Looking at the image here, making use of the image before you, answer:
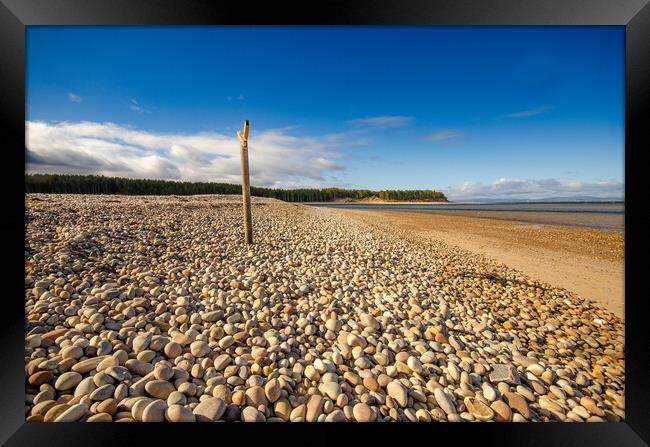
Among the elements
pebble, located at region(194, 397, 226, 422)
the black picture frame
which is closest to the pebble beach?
pebble, located at region(194, 397, 226, 422)

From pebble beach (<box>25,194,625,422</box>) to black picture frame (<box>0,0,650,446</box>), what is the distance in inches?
5.7

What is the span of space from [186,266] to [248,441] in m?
3.21

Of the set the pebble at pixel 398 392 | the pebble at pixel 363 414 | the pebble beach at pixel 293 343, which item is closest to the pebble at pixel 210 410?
the pebble beach at pixel 293 343

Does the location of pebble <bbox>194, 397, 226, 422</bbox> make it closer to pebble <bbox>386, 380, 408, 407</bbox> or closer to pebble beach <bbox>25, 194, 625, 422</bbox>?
pebble beach <bbox>25, 194, 625, 422</bbox>

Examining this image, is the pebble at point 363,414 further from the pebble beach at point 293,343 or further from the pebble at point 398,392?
the pebble at point 398,392

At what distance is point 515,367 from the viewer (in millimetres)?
2285

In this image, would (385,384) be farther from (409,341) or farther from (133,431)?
(133,431)

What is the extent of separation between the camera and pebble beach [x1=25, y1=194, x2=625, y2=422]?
5.90 ft
